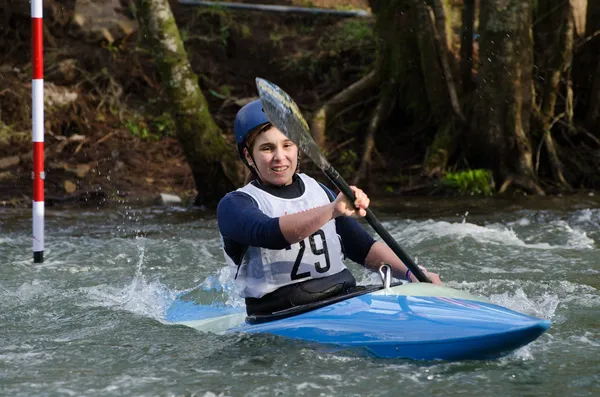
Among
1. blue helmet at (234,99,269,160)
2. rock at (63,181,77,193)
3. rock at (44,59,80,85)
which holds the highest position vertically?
Answer: rock at (44,59,80,85)

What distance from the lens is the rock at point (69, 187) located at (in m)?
9.02

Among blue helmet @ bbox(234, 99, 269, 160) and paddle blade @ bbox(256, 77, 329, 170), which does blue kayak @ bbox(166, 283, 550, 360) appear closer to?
paddle blade @ bbox(256, 77, 329, 170)

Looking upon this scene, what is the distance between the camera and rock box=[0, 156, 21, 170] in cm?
931

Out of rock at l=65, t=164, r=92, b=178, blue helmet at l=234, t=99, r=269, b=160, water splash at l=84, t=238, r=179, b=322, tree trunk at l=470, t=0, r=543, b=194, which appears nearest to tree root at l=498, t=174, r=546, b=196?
tree trunk at l=470, t=0, r=543, b=194

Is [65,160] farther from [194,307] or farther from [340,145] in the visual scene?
[194,307]

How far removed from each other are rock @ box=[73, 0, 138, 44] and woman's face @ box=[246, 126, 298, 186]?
771cm

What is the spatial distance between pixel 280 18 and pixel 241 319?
8.55m

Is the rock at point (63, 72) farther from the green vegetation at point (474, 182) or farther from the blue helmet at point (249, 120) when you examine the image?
the blue helmet at point (249, 120)

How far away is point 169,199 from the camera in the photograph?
8.82 m

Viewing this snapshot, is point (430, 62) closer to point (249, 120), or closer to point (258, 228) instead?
point (249, 120)

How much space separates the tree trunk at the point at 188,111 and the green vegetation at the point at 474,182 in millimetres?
2089

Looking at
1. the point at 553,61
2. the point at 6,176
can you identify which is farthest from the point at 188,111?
the point at 553,61

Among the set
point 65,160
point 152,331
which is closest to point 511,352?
point 152,331

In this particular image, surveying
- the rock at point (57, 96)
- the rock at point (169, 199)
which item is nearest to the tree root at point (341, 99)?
the rock at point (169, 199)
